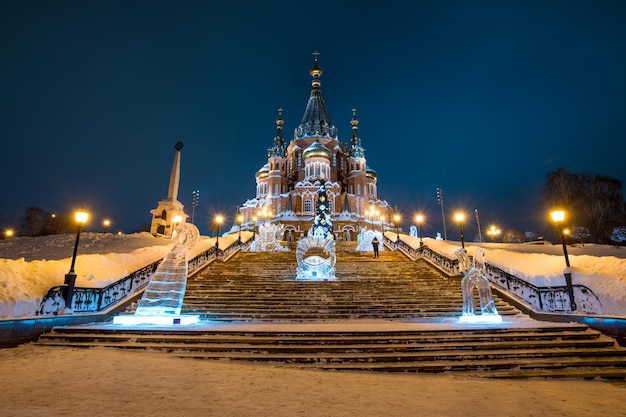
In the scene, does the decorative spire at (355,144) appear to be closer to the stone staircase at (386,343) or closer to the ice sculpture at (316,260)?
the ice sculpture at (316,260)

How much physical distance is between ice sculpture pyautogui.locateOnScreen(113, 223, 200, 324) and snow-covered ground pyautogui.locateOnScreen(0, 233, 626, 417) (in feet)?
7.72

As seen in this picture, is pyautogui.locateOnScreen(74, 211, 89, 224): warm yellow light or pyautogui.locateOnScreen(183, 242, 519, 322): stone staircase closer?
pyautogui.locateOnScreen(74, 211, 89, 224): warm yellow light

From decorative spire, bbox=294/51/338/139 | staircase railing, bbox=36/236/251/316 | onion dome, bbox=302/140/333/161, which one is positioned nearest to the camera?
staircase railing, bbox=36/236/251/316

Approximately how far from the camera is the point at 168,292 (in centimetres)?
1049

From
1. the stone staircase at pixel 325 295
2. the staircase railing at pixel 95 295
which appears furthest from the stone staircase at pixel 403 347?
the stone staircase at pixel 325 295

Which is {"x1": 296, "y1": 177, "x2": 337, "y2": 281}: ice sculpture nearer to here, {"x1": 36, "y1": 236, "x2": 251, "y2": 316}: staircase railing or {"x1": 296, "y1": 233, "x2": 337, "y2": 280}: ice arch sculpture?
{"x1": 296, "y1": 233, "x2": 337, "y2": 280}: ice arch sculpture

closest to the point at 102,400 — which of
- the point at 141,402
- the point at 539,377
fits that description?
the point at 141,402

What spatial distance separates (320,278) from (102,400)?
40.4 ft

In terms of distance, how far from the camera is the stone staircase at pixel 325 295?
39.2ft

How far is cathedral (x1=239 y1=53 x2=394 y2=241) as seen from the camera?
52.9m

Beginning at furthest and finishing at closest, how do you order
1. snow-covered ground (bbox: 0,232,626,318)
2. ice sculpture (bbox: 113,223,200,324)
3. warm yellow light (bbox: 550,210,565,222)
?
warm yellow light (bbox: 550,210,565,222)
ice sculpture (bbox: 113,223,200,324)
snow-covered ground (bbox: 0,232,626,318)

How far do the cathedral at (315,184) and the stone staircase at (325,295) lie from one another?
32.7m

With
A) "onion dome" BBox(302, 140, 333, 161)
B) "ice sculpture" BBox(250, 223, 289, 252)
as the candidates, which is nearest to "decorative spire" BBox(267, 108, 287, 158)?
"onion dome" BBox(302, 140, 333, 161)

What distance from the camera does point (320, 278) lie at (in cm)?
1636
